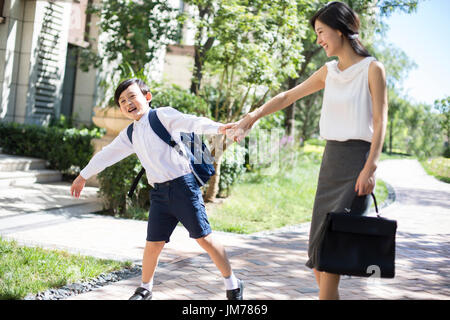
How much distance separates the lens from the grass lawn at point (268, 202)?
7613 mm

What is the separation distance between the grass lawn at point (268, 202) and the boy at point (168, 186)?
349 cm

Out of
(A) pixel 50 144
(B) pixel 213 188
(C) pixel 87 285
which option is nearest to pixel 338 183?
(C) pixel 87 285

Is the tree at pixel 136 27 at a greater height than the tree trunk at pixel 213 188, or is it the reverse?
the tree at pixel 136 27

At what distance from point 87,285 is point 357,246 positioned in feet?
8.06

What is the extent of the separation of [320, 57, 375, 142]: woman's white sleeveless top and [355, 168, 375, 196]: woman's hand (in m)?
0.22

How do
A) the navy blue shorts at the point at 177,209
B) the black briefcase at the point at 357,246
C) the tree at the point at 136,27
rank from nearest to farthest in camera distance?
the black briefcase at the point at 357,246 → the navy blue shorts at the point at 177,209 → the tree at the point at 136,27

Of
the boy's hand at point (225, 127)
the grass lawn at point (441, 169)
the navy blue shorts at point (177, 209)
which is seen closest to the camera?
the boy's hand at point (225, 127)

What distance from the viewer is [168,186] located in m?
3.45

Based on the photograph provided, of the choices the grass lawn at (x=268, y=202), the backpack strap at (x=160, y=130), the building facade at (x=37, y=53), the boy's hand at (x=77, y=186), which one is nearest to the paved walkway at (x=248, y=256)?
the grass lawn at (x=268, y=202)

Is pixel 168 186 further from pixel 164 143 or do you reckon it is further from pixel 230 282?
pixel 230 282

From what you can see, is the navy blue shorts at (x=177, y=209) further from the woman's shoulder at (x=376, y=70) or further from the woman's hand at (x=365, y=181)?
the woman's shoulder at (x=376, y=70)

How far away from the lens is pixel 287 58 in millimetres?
8648
